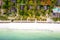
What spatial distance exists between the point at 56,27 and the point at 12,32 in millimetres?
624

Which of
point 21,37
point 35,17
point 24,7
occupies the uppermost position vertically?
point 24,7

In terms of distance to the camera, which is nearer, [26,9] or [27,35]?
[27,35]

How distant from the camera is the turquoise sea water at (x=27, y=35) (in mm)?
2062

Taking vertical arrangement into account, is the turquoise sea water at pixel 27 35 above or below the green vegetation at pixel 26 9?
below

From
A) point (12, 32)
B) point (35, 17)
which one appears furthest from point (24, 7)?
point (12, 32)

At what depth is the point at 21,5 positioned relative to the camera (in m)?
2.30

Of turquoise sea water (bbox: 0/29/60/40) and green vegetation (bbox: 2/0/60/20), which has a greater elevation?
green vegetation (bbox: 2/0/60/20)

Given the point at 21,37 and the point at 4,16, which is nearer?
the point at 21,37

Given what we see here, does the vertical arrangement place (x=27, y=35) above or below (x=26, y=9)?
below

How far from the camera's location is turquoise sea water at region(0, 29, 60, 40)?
6.77ft

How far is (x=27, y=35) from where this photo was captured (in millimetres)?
2117

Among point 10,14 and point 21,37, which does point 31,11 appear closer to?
point 10,14

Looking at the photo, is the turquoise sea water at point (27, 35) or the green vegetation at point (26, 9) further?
the green vegetation at point (26, 9)

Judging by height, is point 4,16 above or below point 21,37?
above
